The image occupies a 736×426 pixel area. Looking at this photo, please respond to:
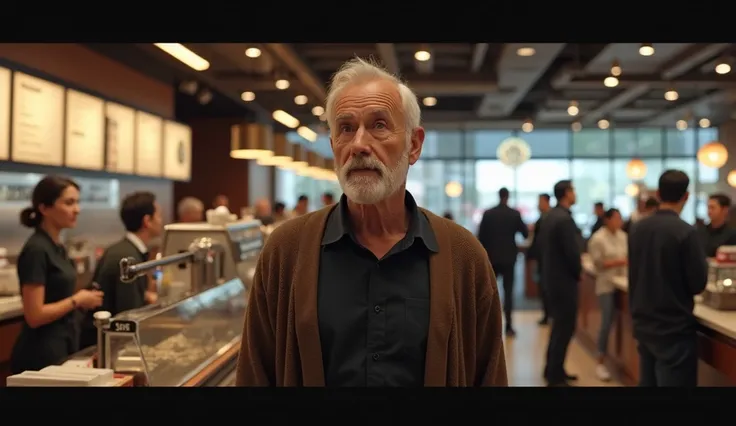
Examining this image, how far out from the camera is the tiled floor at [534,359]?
246 inches

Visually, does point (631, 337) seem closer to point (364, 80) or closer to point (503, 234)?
point (503, 234)

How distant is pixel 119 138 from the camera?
7109mm

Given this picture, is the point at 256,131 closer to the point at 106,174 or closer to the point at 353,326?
the point at 106,174

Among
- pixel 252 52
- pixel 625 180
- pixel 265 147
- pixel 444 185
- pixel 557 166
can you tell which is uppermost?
pixel 557 166

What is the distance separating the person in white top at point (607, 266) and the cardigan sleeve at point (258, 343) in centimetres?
499

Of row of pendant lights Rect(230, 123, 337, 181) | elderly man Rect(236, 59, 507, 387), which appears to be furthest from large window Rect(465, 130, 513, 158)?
elderly man Rect(236, 59, 507, 387)

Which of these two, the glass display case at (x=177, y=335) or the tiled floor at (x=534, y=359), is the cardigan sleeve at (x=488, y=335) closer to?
the glass display case at (x=177, y=335)

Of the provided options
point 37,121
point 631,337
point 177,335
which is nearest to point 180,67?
point 37,121

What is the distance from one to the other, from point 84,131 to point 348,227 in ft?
17.3

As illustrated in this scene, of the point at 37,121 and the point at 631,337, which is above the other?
the point at 37,121
